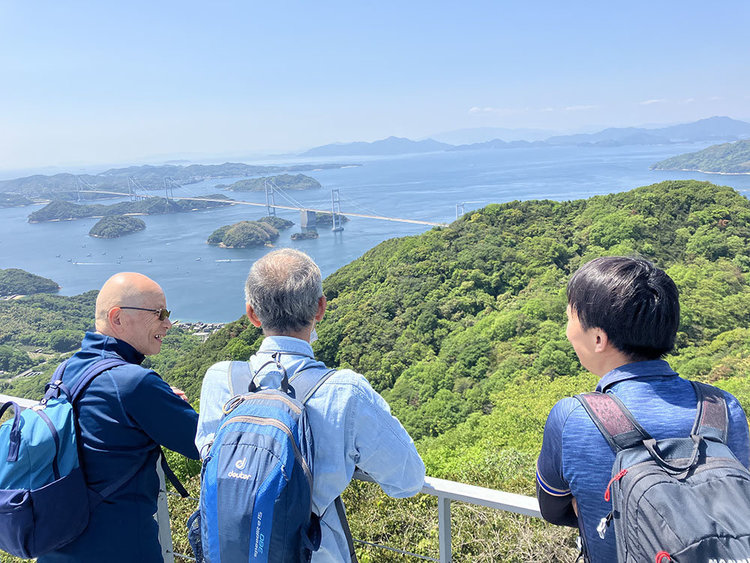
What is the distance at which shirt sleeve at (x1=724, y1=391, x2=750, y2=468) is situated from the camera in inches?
24.7

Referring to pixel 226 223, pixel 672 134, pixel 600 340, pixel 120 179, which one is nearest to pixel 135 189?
pixel 120 179

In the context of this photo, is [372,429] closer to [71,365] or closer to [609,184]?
[71,365]

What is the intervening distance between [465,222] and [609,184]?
35.4 metres

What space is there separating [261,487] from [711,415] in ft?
1.89

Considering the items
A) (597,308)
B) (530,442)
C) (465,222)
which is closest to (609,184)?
(465,222)

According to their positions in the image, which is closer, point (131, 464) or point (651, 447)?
point (651, 447)

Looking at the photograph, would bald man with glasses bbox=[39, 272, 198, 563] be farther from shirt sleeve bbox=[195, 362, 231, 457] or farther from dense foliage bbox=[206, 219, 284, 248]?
dense foliage bbox=[206, 219, 284, 248]

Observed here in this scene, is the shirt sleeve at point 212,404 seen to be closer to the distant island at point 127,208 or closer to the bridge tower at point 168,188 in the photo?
the distant island at point 127,208

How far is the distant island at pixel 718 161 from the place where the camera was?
4588 centimetres

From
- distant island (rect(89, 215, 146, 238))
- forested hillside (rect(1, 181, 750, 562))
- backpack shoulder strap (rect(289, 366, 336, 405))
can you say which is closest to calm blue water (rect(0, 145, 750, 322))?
distant island (rect(89, 215, 146, 238))

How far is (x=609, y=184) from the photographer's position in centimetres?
4781

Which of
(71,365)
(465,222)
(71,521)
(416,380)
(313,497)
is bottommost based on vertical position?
(416,380)

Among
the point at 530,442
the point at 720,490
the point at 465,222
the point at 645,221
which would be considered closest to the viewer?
the point at 720,490

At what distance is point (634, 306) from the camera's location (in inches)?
26.2
